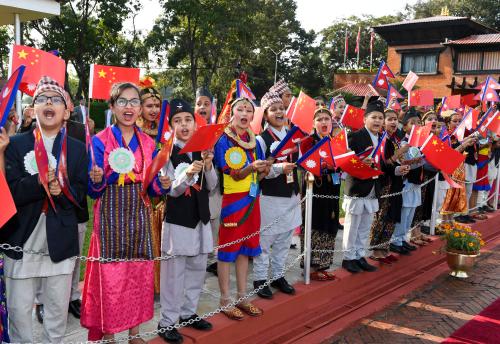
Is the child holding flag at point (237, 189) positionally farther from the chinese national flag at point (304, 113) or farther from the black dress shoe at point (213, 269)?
the black dress shoe at point (213, 269)

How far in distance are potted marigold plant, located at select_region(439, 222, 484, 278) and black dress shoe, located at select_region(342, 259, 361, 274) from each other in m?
1.49

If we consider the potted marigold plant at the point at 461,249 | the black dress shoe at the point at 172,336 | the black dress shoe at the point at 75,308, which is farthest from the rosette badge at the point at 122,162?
the potted marigold plant at the point at 461,249

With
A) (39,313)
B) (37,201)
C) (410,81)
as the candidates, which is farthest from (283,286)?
(410,81)

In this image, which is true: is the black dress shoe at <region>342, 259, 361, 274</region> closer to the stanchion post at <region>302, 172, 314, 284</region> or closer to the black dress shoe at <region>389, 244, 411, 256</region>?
the stanchion post at <region>302, 172, 314, 284</region>

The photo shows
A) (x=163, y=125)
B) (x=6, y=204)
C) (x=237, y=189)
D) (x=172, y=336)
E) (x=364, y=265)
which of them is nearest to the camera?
(x=6, y=204)

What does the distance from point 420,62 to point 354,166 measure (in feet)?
95.6

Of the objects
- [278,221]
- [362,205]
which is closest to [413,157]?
[362,205]

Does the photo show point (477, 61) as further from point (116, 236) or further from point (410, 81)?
point (116, 236)

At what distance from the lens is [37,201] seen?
299cm

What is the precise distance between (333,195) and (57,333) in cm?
319

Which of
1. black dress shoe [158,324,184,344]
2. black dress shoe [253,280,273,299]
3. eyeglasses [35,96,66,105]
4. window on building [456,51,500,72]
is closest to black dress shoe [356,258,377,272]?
black dress shoe [253,280,273,299]

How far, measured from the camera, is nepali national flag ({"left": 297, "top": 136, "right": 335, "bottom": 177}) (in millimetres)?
4422

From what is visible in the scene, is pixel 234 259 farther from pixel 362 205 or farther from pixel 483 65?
pixel 483 65

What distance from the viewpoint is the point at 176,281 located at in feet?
12.2
